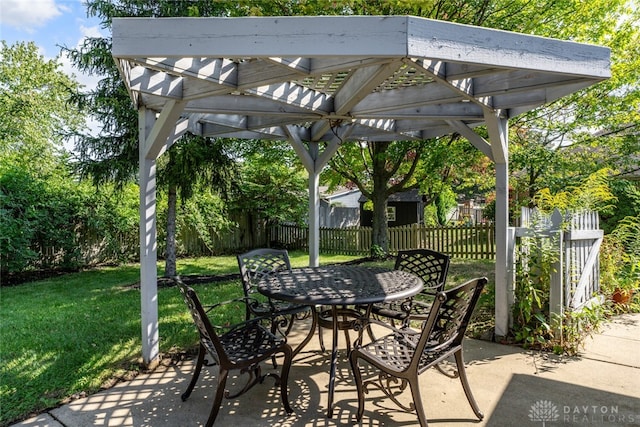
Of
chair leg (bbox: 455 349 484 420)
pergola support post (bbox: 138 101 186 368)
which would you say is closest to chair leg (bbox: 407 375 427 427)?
chair leg (bbox: 455 349 484 420)

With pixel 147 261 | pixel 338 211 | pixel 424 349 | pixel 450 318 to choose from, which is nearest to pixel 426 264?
pixel 450 318

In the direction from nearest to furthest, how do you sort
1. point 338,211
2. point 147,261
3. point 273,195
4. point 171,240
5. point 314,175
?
point 147,261
point 314,175
point 171,240
point 273,195
point 338,211

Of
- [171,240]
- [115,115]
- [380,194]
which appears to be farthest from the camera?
[380,194]

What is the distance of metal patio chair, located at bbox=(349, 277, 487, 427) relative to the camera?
218 centimetres

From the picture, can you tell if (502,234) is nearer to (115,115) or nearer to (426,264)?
(426,264)

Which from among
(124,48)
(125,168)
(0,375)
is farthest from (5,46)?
(124,48)

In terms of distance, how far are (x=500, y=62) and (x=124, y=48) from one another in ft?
6.75

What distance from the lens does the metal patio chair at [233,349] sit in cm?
229

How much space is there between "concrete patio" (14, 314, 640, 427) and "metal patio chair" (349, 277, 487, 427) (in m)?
0.18

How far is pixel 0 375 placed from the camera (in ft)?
10.1

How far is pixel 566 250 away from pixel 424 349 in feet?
7.67

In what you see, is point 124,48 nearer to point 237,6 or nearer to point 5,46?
point 237,6

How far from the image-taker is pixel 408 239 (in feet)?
34.8

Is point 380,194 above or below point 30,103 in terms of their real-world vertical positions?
below
